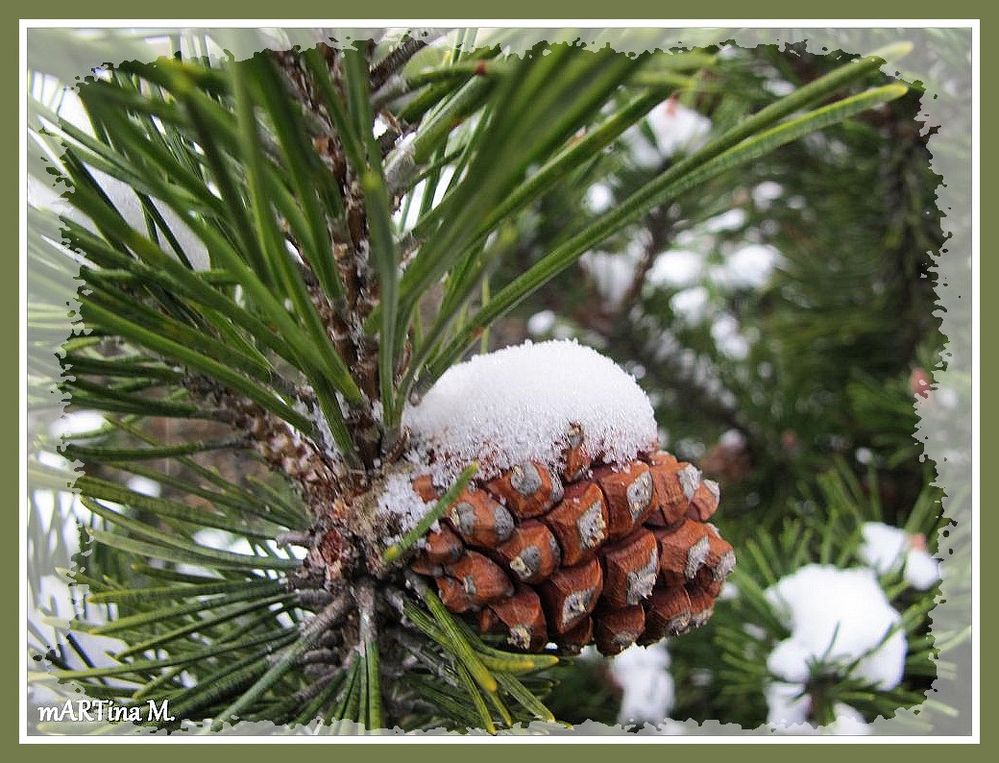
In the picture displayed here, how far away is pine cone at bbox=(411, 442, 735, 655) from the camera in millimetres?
273

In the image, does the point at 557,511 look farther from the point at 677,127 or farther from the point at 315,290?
the point at 677,127

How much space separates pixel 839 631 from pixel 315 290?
0.37 m

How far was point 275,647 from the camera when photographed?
0.33m

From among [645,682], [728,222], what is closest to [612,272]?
[728,222]

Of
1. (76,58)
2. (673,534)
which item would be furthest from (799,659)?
(76,58)

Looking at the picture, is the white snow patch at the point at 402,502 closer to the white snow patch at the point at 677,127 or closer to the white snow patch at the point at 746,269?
the white snow patch at the point at 677,127

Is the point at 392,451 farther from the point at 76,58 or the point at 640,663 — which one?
the point at 640,663

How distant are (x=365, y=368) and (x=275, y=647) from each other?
0.13 m

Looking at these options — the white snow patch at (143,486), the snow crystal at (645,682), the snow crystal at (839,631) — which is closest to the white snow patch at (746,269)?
the snow crystal at (645,682)

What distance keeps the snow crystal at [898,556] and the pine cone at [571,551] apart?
306mm

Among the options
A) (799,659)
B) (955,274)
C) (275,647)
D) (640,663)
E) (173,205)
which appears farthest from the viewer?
(640,663)

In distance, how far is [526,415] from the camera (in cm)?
29

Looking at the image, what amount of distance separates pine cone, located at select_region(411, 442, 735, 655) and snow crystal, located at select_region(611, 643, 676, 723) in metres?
0.51

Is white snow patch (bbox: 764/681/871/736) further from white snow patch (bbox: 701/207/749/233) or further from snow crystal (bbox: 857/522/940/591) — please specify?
white snow patch (bbox: 701/207/749/233)
